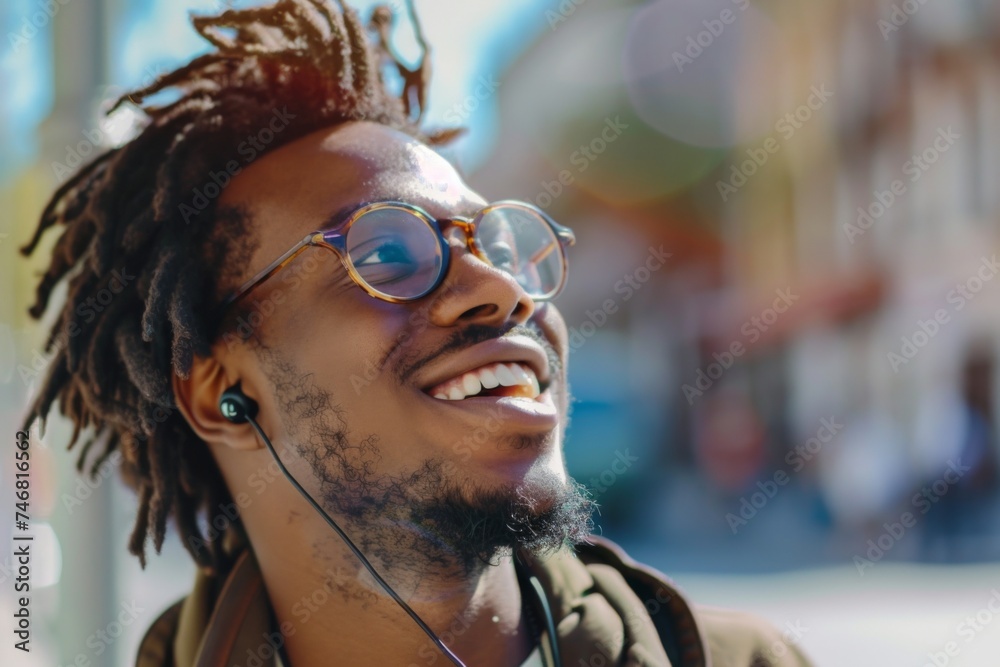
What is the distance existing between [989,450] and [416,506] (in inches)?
459

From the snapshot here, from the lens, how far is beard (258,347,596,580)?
231cm

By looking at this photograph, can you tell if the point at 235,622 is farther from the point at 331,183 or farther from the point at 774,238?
the point at 774,238

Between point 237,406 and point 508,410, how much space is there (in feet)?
2.74

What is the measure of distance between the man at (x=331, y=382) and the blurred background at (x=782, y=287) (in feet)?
20.3

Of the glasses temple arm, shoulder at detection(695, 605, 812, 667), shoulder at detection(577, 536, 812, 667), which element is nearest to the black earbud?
the glasses temple arm

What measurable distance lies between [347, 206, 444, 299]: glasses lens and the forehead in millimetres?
103

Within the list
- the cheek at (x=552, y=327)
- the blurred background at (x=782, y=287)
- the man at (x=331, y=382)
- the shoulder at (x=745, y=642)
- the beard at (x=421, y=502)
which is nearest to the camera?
the beard at (x=421, y=502)

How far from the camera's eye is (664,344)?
14.4 meters

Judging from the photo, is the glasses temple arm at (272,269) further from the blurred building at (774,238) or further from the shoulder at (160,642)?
the blurred building at (774,238)

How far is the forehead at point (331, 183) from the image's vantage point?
2650 millimetres

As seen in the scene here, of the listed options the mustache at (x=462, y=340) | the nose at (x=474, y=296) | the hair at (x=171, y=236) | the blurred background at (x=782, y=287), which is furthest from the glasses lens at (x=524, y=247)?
the blurred background at (x=782, y=287)

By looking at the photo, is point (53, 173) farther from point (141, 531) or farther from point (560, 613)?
point (560, 613)

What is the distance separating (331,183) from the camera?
2689mm

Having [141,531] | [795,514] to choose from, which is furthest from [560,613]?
[795,514]
